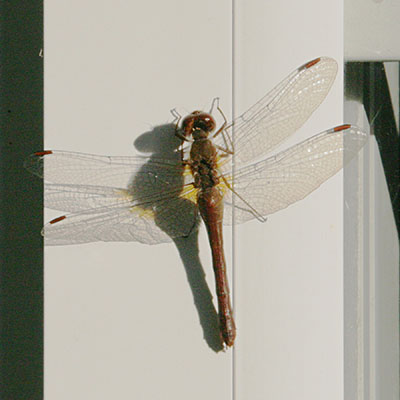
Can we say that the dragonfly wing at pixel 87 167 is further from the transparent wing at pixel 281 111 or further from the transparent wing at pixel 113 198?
the transparent wing at pixel 281 111

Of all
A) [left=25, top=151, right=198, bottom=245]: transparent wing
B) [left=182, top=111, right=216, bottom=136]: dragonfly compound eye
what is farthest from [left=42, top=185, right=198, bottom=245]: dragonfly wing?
[left=182, top=111, right=216, bottom=136]: dragonfly compound eye

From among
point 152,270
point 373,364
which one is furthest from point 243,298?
point 373,364

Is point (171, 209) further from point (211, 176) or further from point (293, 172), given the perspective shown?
point (293, 172)

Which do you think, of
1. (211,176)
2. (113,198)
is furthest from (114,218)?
(211,176)

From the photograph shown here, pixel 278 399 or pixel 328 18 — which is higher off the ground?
pixel 328 18
